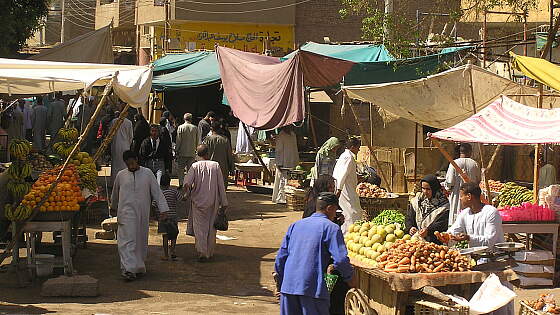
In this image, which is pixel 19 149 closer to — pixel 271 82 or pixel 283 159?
pixel 271 82

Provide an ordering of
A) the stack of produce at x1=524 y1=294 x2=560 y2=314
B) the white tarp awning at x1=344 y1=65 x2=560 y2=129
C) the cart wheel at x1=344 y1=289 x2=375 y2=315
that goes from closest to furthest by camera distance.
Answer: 1. the cart wheel at x1=344 y1=289 x2=375 y2=315
2. the stack of produce at x1=524 y1=294 x2=560 y2=314
3. the white tarp awning at x1=344 y1=65 x2=560 y2=129

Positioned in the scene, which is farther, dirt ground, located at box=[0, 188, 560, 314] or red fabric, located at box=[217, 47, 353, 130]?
red fabric, located at box=[217, 47, 353, 130]

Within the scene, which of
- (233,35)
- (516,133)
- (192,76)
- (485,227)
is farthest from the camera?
(233,35)

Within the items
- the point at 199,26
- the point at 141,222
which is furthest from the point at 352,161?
the point at 199,26

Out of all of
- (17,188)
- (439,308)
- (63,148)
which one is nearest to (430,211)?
(439,308)

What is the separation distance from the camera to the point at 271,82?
15.3m

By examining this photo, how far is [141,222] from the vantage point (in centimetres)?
1161

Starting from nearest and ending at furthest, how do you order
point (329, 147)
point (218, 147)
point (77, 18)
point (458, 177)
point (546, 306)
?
point (546, 306)
point (458, 177)
point (329, 147)
point (218, 147)
point (77, 18)

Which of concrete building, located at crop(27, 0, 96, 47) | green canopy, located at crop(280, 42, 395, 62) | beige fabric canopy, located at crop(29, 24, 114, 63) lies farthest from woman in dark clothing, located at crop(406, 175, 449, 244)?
concrete building, located at crop(27, 0, 96, 47)

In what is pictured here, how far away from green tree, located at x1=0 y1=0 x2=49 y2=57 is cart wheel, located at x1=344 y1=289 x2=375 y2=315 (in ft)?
59.3

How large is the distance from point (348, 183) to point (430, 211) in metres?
3.59

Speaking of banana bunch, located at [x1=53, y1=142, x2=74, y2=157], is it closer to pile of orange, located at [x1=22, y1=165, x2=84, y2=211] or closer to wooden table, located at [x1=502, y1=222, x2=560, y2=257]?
pile of orange, located at [x1=22, y1=165, x2=84, y2=211]

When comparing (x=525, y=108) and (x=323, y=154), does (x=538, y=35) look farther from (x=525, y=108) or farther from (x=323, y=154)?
(x=525, y=108)

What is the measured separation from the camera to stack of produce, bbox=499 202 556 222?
11594 mm
